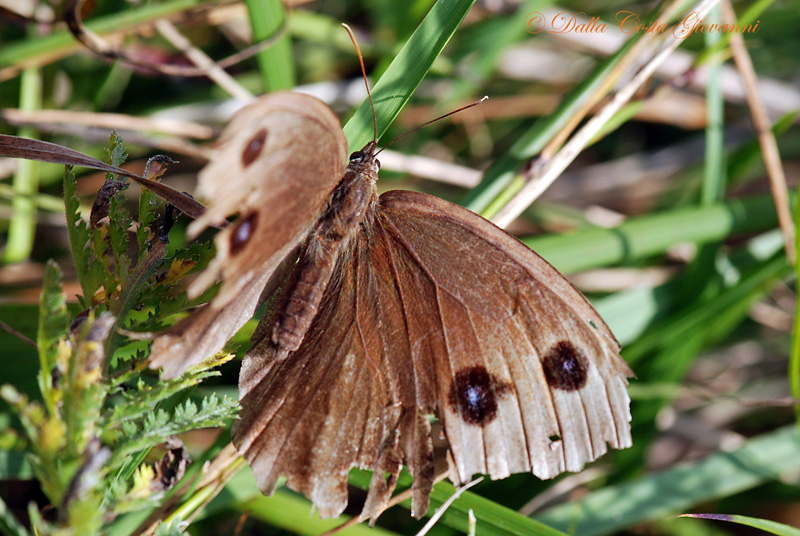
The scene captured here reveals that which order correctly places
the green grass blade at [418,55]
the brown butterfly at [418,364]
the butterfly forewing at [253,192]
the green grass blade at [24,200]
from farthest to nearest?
the green grass blade at [24,200]
the green grass blade at [418,55]
the brown butterfly at [418,364]
the butterfly forewing at [253,192]

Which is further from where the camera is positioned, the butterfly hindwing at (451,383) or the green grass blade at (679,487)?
the green grass blade at (679,487)

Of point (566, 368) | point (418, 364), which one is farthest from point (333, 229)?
point (566, 368)

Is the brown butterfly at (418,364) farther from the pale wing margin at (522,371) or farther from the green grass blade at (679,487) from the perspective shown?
the green grass blade at (679,487)

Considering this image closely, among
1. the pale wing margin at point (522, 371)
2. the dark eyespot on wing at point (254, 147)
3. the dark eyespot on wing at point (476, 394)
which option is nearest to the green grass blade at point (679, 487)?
the pale wing margin at point (522, 371)

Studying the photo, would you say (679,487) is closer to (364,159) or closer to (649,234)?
(649,234)

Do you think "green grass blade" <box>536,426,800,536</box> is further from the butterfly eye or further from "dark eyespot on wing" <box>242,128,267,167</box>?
"dark eyespot on wing" <box>242,128,267,167</box>

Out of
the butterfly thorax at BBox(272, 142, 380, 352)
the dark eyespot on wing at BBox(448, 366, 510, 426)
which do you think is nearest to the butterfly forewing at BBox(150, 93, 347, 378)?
the butterfly thorax at BBox(272, 142, 380, 352)

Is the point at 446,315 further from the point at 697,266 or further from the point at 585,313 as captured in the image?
the point at 697,266
